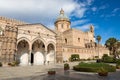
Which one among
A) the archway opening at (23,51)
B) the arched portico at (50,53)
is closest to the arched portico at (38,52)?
the arched portico at (50,53)

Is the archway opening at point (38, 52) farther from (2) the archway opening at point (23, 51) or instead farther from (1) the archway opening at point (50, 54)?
(2) the archway opening at point (23, 51)

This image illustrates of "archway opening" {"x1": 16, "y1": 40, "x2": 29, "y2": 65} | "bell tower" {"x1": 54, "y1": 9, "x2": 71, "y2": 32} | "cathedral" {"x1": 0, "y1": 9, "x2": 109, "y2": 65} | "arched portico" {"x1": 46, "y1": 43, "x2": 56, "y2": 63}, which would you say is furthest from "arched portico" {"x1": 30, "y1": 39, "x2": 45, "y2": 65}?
"bell tower" {"x1": 54, "y1": 9, "x2": 71, "y2": 32}

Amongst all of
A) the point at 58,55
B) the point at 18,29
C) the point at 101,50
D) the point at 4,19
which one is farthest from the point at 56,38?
the point at 101,50

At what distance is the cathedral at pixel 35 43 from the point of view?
1204 inches

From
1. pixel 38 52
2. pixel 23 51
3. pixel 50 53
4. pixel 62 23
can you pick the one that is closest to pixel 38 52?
pixel 38 52

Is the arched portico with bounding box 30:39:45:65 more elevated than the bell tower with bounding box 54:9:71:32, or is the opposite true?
the bell tower with bounding box 54:9:71:32

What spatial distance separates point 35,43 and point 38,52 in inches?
104

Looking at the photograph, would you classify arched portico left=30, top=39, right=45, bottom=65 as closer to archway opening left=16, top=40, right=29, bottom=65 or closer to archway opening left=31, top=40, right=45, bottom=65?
archway opening left=31, top=40, right=45, bottom=65

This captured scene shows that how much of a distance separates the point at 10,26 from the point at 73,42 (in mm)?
27717

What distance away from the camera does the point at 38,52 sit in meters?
39.0

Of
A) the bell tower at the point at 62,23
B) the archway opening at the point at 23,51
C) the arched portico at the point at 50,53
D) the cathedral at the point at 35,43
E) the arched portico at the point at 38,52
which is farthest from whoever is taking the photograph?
the bell tower at the point at 62,23

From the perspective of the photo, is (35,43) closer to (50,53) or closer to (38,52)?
(38,52)

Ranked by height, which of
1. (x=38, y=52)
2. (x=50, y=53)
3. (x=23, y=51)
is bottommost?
(x=50, y=53)

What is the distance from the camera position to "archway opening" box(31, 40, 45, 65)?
1511 inches
